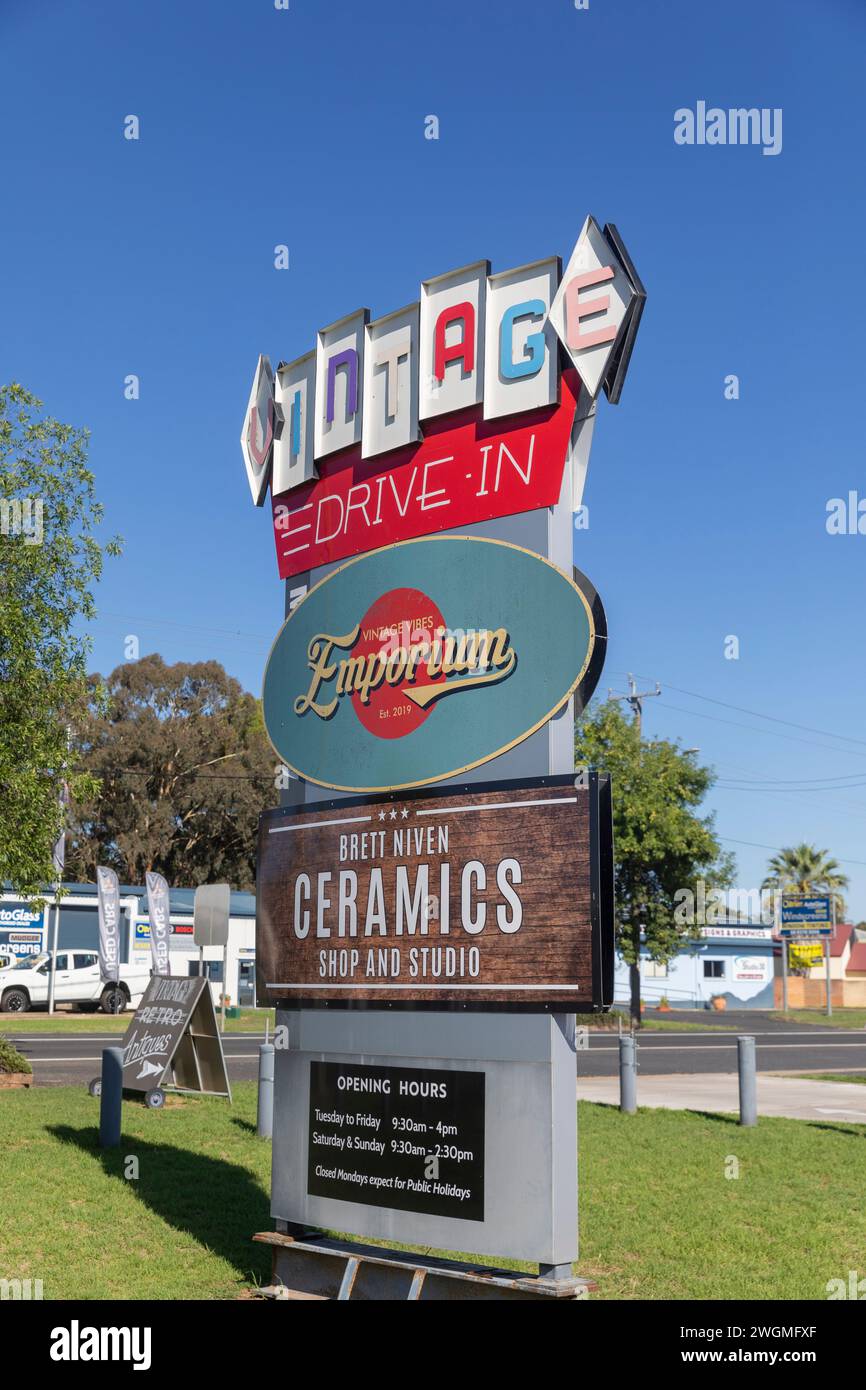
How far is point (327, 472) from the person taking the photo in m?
8.88

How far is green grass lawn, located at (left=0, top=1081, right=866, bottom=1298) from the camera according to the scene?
27.1ft

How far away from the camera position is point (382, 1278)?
718 cm

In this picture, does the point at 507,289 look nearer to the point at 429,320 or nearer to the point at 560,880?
the point at 429,320

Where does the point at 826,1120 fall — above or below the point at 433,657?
below

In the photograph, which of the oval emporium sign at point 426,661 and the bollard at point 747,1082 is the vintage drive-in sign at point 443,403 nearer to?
the oval emporium sign at point 426,661

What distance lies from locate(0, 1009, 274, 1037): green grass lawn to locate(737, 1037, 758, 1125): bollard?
18.0 metres

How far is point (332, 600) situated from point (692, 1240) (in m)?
5.39

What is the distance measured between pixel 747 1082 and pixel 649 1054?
543 inches

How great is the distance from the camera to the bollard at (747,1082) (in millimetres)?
15180

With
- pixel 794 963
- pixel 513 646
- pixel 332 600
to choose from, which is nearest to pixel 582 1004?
pixel 513 646

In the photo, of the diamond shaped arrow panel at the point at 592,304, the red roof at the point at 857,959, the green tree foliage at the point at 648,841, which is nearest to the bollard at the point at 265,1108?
the diamond shaped arrow panel at the point at 592,304

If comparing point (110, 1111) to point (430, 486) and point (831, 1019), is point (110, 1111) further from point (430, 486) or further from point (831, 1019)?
point (831, 1019)

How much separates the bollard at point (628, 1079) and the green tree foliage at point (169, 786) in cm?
4530

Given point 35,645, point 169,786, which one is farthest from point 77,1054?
point 169,786
